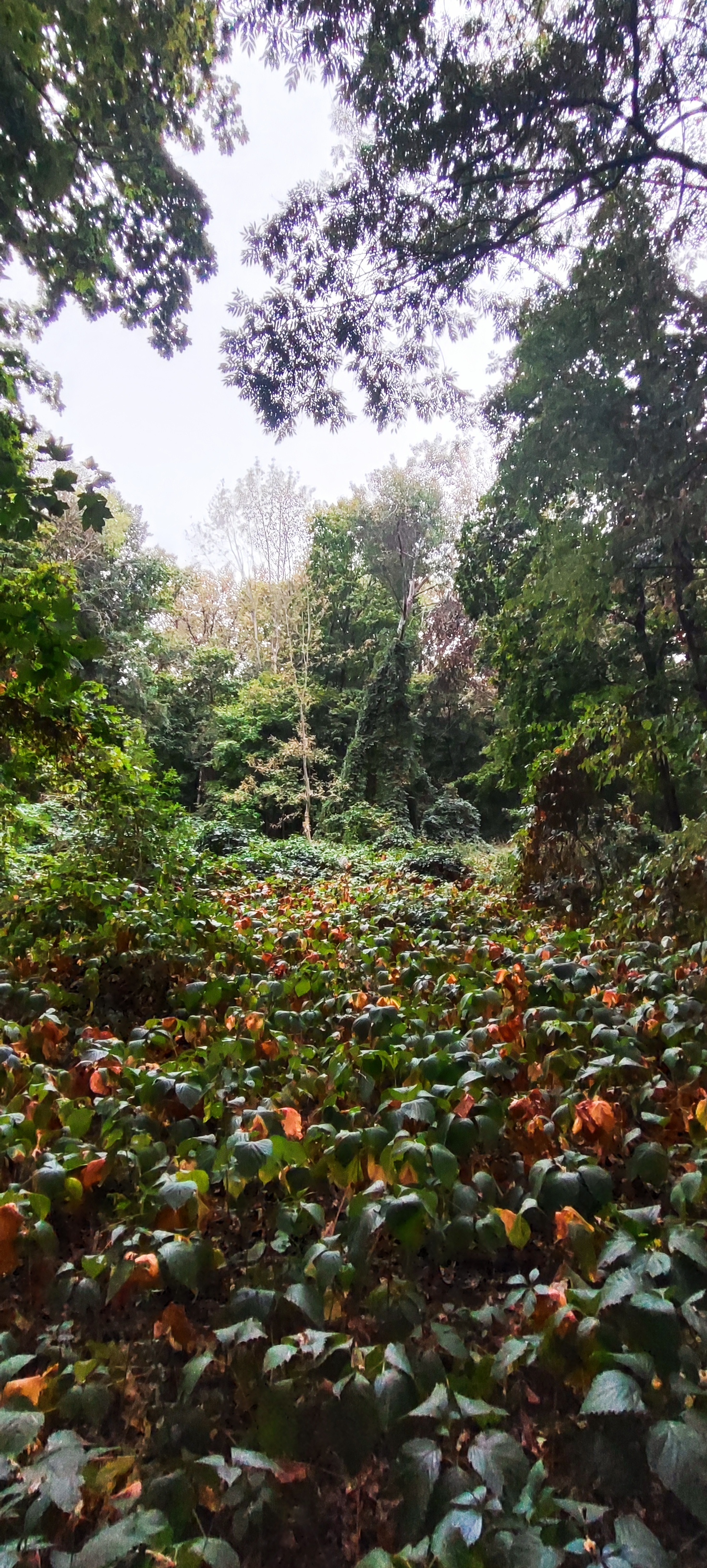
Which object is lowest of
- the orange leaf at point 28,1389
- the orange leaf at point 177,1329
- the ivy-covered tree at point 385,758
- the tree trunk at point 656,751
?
the orange leaf at point 177,1329

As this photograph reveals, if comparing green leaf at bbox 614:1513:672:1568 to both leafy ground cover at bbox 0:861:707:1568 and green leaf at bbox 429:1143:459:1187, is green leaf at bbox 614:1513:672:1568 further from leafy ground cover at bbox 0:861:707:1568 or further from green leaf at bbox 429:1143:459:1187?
green leaf at bbox 429:1143:459:1187

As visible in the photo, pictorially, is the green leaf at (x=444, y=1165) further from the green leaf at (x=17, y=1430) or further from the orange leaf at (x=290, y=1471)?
the green leaf at (x=17, y=1430)

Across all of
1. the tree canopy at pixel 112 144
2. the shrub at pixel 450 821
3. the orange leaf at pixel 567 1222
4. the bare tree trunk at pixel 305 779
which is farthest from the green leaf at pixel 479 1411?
the bare tree trunk at pixel 305 779

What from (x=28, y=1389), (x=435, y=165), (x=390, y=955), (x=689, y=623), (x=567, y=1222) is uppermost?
(x=435, y=165)

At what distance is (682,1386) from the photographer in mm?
1169

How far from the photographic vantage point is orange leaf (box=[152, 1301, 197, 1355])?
1438 mm

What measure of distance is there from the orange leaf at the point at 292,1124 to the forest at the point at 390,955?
1 cm

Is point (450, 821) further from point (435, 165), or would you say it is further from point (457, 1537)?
point (457, 1537)

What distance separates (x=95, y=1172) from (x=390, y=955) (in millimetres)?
2410

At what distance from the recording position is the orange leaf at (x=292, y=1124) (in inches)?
77.4

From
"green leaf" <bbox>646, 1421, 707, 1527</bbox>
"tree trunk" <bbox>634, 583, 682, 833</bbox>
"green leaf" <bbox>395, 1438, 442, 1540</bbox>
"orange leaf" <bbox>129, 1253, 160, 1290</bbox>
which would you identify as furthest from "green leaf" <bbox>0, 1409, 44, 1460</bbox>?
"tree trunk" <bbox>634, 583, 682, 833</bbox>

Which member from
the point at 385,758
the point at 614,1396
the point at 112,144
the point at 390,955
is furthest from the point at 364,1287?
the point at 385,758

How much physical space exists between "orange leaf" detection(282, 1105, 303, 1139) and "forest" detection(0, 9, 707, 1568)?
0.03 feet

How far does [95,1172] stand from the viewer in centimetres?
180
